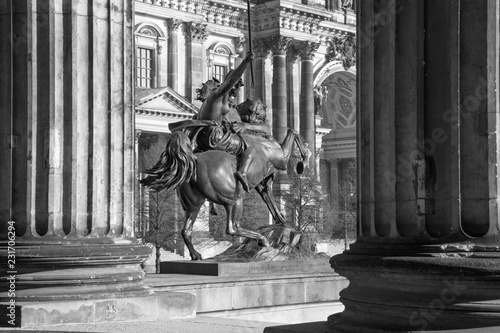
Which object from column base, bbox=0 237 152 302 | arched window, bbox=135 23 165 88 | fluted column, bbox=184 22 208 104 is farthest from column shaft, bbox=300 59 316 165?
column base, bbox=0 237 152 302

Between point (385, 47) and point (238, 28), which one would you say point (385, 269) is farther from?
point (238, 28)

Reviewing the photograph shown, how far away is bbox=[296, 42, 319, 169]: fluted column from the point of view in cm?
7531

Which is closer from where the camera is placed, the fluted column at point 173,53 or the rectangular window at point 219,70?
the fluted column at point 173,53

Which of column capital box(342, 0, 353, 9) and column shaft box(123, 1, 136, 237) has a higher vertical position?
column capital box(342, 0, 353, 9)

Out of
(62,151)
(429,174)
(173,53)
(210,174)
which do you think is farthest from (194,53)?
(429,174)

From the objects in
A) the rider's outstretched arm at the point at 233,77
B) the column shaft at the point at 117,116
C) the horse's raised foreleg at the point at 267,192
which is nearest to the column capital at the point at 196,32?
the horse's raised foreleg at the point at 267,192

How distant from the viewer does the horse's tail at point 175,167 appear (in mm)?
14430

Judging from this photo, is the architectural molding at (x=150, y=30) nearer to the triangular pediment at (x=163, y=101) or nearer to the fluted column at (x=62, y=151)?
the triangular pediment at (x=163, y=101)

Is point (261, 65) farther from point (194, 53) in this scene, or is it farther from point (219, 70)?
point (194, 53)

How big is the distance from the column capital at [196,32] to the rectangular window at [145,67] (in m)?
3.21

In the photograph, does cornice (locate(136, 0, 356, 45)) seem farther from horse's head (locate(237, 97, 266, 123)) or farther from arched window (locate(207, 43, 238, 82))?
horse's head (locate(237, 97, 266, 123))

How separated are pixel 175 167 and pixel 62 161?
3.63 meters

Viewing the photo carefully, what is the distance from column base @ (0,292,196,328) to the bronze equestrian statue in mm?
3328

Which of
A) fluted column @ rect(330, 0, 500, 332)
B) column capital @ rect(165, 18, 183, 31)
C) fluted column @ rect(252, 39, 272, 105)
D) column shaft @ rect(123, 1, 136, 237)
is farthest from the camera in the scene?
fluted column @ rect(252, 39, 272, 105)
